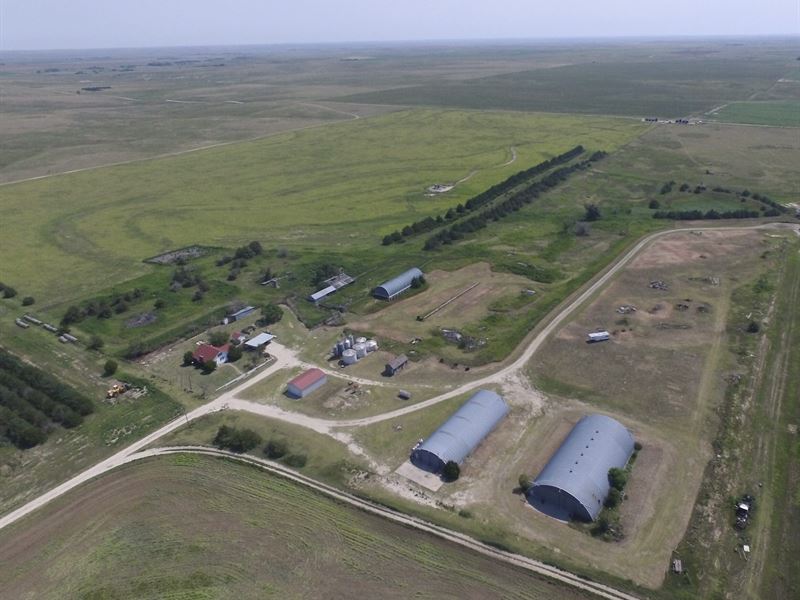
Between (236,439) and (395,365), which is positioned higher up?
(395,365)

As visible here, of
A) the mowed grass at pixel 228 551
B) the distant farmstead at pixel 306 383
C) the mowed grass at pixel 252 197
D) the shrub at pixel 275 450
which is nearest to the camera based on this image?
the mowed grass at pixel 228 551

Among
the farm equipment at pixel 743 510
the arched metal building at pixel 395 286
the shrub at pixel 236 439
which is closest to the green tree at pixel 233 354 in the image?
the shrub at pixel 236 439

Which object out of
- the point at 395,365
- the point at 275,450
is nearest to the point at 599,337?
the point at 395,365

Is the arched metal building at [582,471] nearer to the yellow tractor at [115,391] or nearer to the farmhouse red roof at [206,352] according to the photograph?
the farmhouse red roof at [206,352]

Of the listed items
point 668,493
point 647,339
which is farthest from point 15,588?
point 647,339

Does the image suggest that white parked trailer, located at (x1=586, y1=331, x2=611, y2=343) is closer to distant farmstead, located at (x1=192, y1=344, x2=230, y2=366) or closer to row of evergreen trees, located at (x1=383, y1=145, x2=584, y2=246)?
distant farmstead, located at (x1=192, y1=344, x2=230, y2=366)

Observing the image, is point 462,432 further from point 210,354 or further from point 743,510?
point 210,354

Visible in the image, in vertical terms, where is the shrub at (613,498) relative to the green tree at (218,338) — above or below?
below
